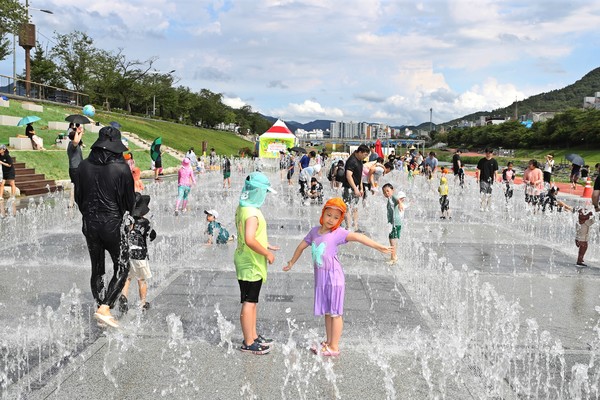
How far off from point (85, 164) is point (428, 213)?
11.5 metres

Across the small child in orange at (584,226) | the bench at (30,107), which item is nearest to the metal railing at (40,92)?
the bench at (30,107)

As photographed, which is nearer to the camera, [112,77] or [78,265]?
[78,265]

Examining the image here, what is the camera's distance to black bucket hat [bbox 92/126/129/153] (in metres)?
5.12

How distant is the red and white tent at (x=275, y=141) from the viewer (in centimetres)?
4222

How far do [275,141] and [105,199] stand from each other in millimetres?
37788

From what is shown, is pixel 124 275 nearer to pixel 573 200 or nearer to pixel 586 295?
pixel 586 295

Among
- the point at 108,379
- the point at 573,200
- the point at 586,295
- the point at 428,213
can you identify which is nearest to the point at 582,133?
the point at 573,200

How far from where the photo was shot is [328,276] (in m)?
4.52

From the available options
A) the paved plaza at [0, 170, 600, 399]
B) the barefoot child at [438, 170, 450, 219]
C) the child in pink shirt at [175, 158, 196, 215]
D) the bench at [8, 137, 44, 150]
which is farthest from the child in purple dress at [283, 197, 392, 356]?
the bench at [8, 137, 44, 150]

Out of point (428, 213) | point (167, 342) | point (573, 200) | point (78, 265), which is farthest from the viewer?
point (573, 200)

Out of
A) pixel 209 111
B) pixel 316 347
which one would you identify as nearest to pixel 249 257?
pixel 316 347

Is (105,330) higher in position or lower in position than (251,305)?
lower

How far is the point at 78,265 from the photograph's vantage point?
7766 millimetres

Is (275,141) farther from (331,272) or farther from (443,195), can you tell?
(331,272)
